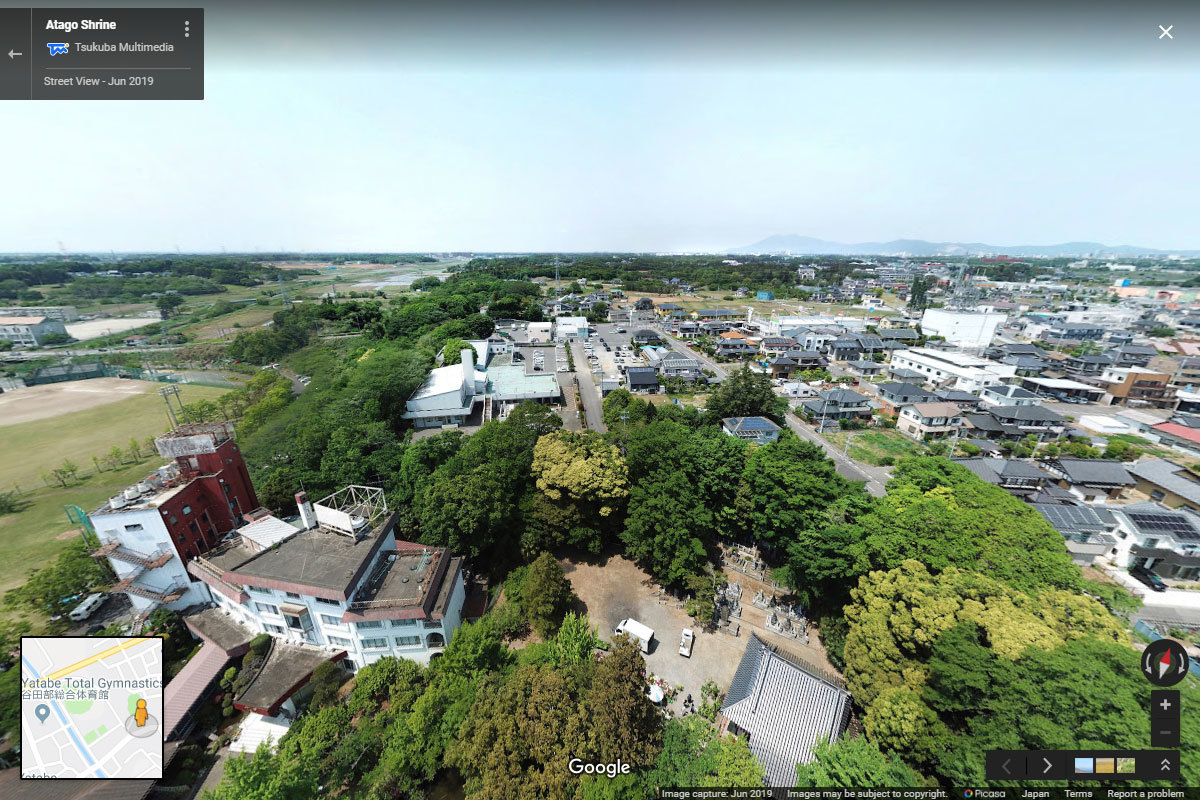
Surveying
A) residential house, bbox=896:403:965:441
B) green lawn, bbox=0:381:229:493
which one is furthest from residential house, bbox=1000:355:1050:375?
green lawn, bbox=0:381:229:493

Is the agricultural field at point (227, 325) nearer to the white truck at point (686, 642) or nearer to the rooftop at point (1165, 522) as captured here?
the white truck at point (686, 642)

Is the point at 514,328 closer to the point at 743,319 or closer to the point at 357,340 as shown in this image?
the point at 357,340

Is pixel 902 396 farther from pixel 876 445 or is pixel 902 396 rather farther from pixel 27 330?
pixel 27 330

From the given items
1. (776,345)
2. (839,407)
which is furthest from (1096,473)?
(776,345)

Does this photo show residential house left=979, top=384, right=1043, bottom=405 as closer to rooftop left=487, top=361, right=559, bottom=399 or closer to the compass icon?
the compass icon

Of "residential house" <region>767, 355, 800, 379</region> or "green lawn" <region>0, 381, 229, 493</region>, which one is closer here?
"green lawn" <region>0, 381, 229, 493</region>

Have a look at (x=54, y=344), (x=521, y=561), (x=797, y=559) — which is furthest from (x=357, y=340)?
(x=797, y=559)

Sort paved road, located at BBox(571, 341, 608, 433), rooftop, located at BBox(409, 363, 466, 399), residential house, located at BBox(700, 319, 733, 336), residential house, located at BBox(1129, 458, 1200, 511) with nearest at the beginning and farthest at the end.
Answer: residential house, located at BBox(1129, 458, 1200, 511) < rooftop, located at BBox(409, 363, 466, 399) < paved road, located at BBox(571, 341, 608, 433) < residential house, located at BBox(700, 319, 733, 336)
